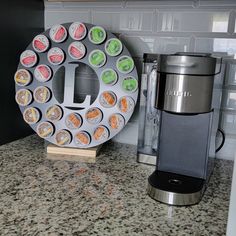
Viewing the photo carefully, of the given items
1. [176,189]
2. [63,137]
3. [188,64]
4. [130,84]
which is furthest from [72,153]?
Answer: [188,64]

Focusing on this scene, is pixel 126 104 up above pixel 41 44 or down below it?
below

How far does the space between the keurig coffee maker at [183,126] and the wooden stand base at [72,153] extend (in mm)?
231

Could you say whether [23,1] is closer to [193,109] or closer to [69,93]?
[69,93]

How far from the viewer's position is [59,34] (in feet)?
2.95

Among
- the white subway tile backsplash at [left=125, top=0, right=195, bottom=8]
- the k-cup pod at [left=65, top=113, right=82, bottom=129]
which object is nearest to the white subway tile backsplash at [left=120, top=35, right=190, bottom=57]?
the white subway tile backsplash at [left=125, top=0, right=195, bottom=8]

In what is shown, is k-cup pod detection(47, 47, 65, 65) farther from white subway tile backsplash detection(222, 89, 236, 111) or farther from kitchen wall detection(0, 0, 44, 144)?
white subway tile backsplash detection(222, 89, 236, 111)

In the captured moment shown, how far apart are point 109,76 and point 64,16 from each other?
0.36 metres

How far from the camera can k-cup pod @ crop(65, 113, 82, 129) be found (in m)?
0.90

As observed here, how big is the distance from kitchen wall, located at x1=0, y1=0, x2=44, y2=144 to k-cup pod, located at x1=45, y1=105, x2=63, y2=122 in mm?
175

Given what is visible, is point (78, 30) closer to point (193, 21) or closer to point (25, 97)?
point (25, 97)

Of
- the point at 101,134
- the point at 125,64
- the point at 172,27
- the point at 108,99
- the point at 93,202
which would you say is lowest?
the point at 93,202

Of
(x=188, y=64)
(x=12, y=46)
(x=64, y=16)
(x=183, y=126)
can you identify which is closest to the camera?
(x=188, y=64)

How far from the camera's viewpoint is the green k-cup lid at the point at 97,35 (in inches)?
34.9

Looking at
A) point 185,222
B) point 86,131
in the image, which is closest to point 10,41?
point 86,131
